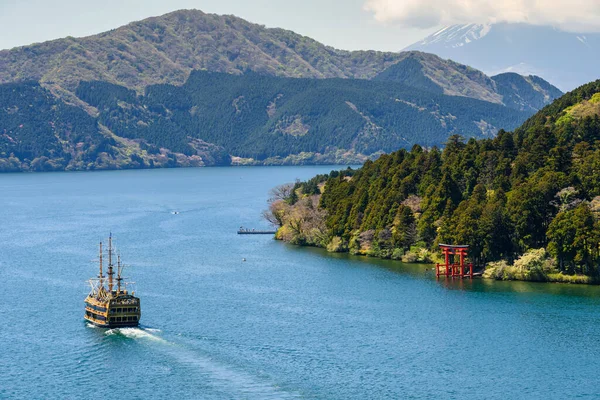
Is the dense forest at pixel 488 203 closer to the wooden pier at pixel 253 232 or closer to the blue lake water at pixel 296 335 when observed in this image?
the wooden pier at pixel 253 232

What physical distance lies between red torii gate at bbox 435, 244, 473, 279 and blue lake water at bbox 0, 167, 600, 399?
7.24ft

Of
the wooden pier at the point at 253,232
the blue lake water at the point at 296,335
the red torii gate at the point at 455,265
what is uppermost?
the wooden pier at the point at 253,232

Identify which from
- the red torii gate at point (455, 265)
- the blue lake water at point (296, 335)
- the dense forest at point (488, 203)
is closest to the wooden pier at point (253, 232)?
the dense forest at point (488, 203)

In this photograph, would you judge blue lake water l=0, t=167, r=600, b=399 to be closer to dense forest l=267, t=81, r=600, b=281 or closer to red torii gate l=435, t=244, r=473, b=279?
red torii gate l=435, t=244, r=473, b=279

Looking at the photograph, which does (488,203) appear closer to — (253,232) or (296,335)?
(296,335)

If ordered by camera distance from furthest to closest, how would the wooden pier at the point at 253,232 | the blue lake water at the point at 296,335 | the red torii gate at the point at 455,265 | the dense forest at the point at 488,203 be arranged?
the wooden pier at the point at 253,232
the red torii gate at the point at 455,265
the dense forest at the point at 488,203
the blue lake water at the point at 296,335

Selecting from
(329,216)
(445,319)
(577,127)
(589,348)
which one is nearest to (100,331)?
(445,319)

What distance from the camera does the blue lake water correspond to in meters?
82.3

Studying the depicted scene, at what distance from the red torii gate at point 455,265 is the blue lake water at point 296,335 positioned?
221 cm

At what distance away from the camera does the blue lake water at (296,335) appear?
270 ft

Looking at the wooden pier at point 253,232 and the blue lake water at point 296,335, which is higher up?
the wooden pier at point 253,232

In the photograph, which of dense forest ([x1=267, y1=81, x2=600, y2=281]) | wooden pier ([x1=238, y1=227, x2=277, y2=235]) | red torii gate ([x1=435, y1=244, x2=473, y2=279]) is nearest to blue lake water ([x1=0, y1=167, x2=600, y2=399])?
red torii gate ([x1=435, y1=244, x2=473, y2=279])

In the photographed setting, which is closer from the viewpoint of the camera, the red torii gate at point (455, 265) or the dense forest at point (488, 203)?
the dense forest at point (488, 203)

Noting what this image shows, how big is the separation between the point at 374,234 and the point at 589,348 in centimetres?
5740
